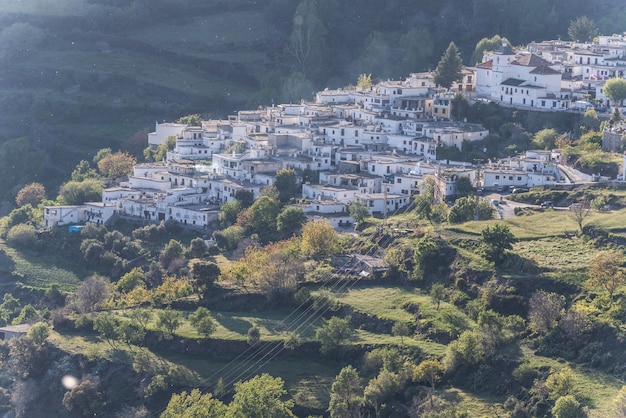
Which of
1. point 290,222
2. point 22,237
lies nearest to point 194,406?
point 290,222

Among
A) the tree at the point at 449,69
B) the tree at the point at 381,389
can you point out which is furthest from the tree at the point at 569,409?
the tree at the point at 449,69

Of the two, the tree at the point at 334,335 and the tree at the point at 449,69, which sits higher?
the tree at the point at 449,69

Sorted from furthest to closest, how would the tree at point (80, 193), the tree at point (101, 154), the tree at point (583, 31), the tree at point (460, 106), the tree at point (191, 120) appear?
the tree at point (583, 31) → the tree at point (191, 120) → the tree at point (101, 154) → the tree at point (80, 193) → the tree at point (460, 106)

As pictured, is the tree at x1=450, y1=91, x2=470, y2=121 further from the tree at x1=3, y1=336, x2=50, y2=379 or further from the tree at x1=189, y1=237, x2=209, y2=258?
the tree at x1=3, y1=336, x2=50, y2=379

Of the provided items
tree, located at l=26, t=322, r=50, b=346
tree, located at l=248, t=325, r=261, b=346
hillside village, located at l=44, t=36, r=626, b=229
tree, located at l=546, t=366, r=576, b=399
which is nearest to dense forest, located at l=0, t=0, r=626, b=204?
hillside village, located at l=44, t=36, r=626, b=229

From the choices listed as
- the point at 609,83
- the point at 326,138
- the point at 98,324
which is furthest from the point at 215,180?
the point at 609,83

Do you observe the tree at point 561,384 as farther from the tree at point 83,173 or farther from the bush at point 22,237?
the tree at point 83,173

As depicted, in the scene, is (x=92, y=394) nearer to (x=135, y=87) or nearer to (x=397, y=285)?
(x=397, y=285)

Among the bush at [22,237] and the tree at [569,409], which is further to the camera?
the bush at [22,237]
